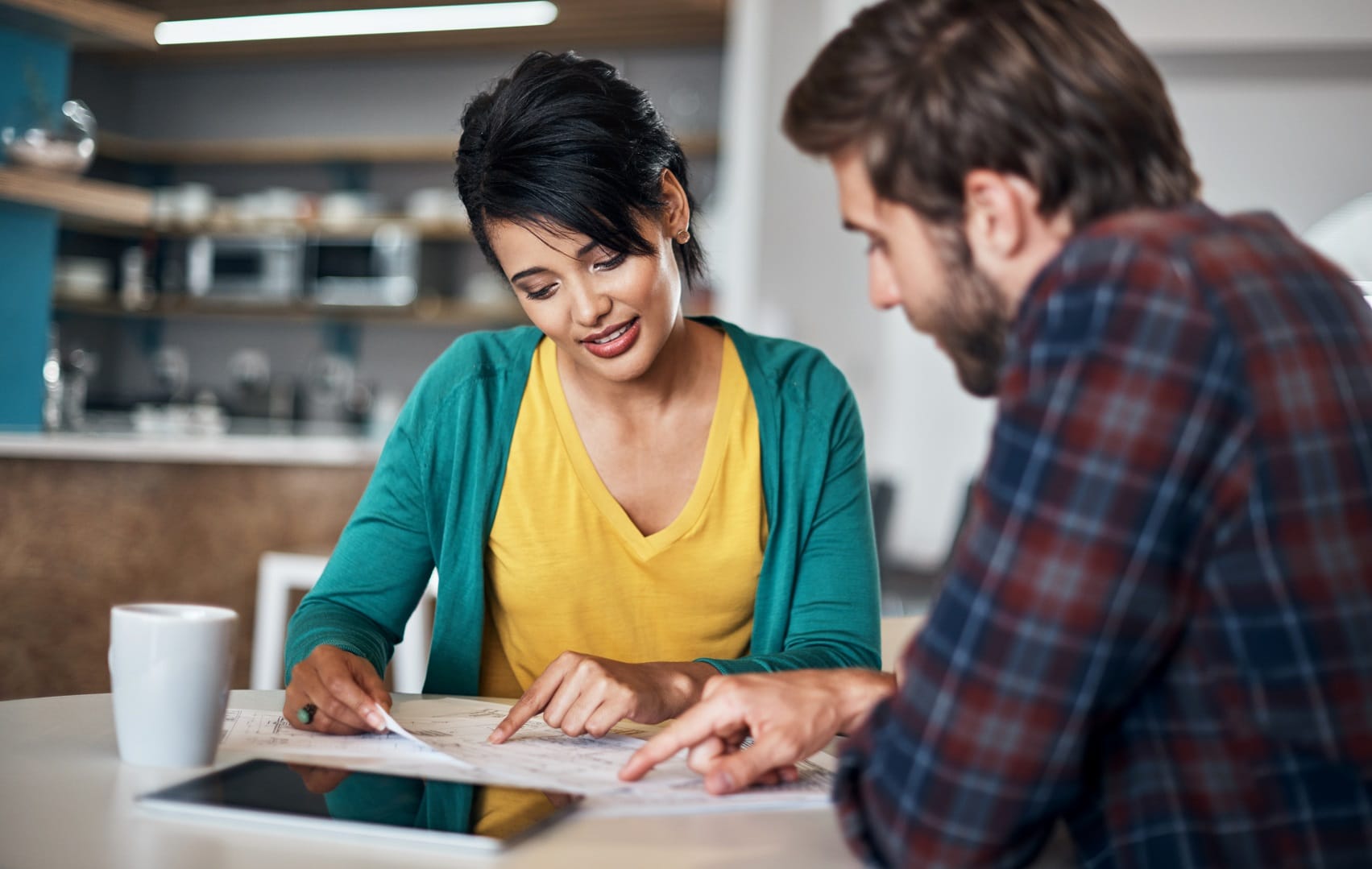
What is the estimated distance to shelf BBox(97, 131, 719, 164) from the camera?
6496mm

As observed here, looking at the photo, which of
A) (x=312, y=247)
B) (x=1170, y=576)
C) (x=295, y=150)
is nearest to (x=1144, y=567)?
(x=1170, y=576)

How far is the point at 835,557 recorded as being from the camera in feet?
4.50

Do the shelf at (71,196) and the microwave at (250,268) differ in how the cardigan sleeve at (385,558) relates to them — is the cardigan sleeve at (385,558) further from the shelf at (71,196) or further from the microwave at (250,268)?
the microwave at (250,268)

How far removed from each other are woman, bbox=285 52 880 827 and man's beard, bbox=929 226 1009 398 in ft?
1.69

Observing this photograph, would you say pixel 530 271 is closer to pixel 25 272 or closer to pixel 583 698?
pixel 583 698

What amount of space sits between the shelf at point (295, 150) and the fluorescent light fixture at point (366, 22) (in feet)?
1.75

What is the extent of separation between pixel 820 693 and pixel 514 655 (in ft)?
1.90

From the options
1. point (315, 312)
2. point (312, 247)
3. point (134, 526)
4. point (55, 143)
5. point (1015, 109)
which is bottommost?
point (134, 526)

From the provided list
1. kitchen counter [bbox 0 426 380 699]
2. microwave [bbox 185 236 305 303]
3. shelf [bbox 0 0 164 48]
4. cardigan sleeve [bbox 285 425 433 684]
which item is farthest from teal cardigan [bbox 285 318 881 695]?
microwave [bbox 185 236 305 303]

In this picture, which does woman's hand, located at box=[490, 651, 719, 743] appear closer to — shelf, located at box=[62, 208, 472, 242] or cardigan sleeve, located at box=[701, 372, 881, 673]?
cardigan sleeve, located at box=[701, 372, 881, 673]

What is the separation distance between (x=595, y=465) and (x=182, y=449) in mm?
2088

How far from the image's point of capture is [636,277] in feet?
4.34

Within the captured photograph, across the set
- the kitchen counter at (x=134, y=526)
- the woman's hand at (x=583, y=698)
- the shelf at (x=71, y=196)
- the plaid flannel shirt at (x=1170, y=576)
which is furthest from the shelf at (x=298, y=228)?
the plaid flannel shirt at (x=1170, y=576)

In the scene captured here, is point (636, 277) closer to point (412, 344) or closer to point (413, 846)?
point (413, 846)
